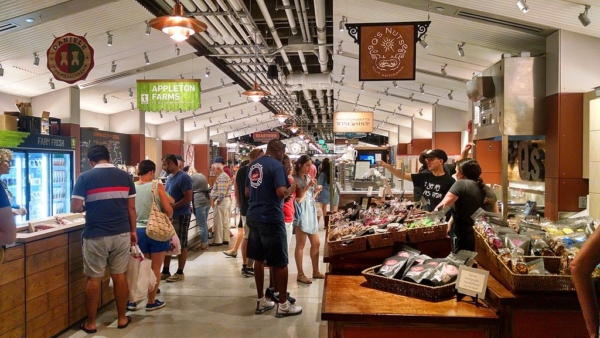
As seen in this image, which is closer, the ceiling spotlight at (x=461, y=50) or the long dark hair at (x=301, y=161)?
the long dark hair at (x=301, y=161)

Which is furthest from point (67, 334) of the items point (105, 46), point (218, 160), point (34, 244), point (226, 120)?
point (226, 120)

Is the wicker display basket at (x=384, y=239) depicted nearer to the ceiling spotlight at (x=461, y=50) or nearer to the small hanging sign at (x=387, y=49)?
the small hanging sign at (x=387, y=49)

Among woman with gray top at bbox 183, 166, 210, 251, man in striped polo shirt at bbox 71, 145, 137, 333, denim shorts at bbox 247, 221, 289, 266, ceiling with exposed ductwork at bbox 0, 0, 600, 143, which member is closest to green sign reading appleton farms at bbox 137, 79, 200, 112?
ceiling with exposed ductwork at bbox 0, 0, 600, 143

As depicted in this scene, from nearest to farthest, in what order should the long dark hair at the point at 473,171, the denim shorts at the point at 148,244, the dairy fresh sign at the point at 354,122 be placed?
the long dark hair at the point at 473,171 < the denim shorts at the point at 148,244 < the dairy fresh sign at the point at 354,122

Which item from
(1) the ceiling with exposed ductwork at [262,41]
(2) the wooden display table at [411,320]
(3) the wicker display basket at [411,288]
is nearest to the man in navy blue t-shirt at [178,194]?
(1) the ceiling with exposed ductwork at [262,41]

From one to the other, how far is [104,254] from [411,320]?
2.88m

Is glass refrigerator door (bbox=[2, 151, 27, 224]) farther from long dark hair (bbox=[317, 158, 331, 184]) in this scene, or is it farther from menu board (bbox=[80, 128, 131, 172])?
long dark hair (bbox=[317, 158, 331, 184])

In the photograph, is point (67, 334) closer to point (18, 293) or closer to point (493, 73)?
point (18, 293)

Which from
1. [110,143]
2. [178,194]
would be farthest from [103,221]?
[110,143]

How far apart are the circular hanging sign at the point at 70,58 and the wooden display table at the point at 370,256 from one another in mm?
4545

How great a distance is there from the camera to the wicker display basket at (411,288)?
2.21 m

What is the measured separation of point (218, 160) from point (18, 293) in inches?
183

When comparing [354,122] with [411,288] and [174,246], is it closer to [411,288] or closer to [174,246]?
[174,246]

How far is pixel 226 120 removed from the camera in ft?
61.0
